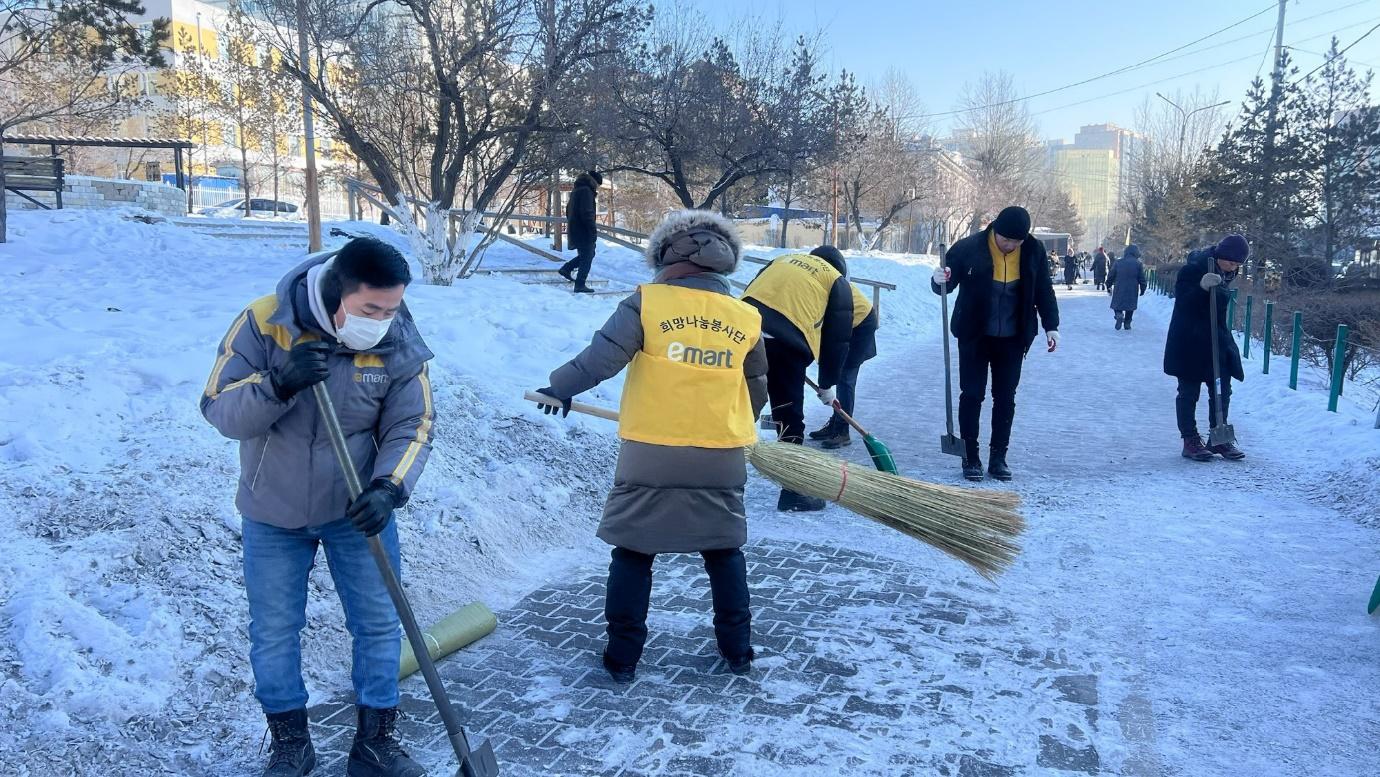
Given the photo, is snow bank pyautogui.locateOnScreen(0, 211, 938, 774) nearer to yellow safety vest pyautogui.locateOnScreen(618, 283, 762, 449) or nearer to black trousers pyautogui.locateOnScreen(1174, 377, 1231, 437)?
yellow safety vest pyautogui.locateOnScreen(618, 283, 762, 449)

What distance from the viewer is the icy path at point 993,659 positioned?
3.10 metres

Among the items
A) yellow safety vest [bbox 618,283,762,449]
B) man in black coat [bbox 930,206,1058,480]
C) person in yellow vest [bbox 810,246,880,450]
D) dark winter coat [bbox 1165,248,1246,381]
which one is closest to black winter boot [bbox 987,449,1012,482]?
man in black coat [bbox 930,206,1058,480]

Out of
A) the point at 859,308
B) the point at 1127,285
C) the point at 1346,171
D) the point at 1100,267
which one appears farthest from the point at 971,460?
the point at 1100,267

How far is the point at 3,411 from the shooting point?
424 centimetres

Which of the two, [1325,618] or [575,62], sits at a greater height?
[575,62]

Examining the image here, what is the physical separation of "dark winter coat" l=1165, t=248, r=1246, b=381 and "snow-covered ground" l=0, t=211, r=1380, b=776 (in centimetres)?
67

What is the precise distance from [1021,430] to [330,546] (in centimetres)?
676

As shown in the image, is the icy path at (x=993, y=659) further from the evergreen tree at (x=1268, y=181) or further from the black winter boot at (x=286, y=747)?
the evergreen tree at (x=1268, y=181)

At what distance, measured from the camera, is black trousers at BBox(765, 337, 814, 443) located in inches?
228

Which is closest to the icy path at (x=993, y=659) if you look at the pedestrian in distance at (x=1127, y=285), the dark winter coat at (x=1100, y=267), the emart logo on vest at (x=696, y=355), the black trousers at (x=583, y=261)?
the emart logo on vest at (x=696, y=355)

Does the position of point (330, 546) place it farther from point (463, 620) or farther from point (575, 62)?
point (575, 62)

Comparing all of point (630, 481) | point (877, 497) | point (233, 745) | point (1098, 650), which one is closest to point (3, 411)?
point (233, 745)

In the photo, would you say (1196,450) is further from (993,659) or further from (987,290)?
(993,659)

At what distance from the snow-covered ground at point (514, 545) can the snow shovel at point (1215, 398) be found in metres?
0.27
